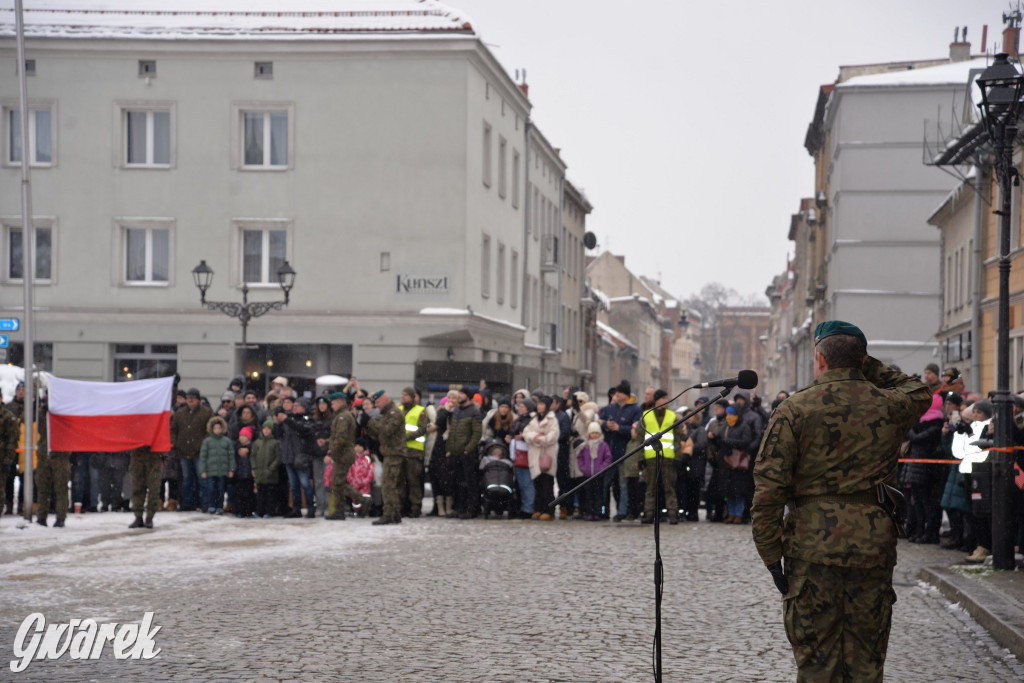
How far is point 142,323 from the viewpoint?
3381 cm

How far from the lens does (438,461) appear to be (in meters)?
19.8

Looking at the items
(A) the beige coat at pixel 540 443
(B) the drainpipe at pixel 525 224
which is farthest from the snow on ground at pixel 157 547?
(B) the drainpipe at pixel 525 224

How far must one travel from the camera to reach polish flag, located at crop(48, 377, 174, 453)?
17.1m

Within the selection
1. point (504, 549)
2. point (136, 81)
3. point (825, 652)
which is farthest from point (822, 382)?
point (136, 81)

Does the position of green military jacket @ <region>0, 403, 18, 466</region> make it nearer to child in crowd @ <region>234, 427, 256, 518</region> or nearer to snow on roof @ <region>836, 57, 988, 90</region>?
child in crowd @ <region>234, 427, 256, 518</region>

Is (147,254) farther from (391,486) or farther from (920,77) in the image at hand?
(920,77)

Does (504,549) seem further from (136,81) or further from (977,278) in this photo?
(136,81)

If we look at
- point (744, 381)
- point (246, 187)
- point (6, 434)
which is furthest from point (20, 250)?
point (744, 381)

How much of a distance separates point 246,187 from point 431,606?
25097 millimetres

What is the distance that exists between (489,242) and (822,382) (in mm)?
32577

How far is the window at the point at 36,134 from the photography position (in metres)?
33.9

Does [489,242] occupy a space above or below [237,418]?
above

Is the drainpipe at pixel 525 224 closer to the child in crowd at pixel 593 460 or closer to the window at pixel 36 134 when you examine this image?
the window at pixel 36 134

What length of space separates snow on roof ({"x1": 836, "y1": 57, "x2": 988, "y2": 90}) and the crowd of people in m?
27.8
